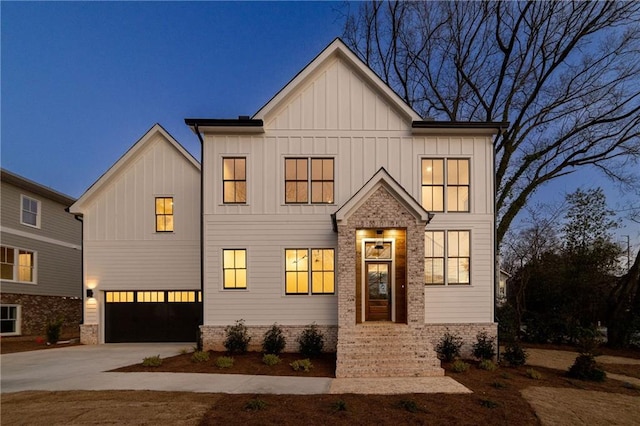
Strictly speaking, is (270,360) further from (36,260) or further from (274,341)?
(36,260)

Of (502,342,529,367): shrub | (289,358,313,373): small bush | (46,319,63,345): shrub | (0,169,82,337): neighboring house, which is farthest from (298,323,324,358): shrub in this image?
(0,169,82,337): neighboring house

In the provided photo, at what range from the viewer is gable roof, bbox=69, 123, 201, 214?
48.4ft

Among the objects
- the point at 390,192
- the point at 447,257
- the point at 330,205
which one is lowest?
the point at 447,257

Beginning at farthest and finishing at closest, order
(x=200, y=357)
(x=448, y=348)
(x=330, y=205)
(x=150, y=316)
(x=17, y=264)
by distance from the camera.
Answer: (x=17, y=264) → (x=150, y=316) → (x=330, y=205) → (x=448, y=348) → (x=200, y=357)

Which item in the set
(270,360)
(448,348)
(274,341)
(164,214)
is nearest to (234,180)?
(164,214)

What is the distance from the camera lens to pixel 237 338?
37.9 ft

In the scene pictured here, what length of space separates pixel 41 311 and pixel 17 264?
293 centimetres

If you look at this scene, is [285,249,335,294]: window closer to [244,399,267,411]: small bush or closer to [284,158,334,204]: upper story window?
[284,158,334,204]: upper story window

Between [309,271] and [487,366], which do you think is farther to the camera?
[309,271]

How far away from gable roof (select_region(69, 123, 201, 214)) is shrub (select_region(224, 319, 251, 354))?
266 inches

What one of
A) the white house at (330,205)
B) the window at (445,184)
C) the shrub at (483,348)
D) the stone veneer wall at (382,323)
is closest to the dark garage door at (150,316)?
the white house at (330,205)

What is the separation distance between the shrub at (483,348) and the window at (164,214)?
12141mm

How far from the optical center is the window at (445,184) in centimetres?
1242

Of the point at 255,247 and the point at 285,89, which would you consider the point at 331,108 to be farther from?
the point at 255,247
